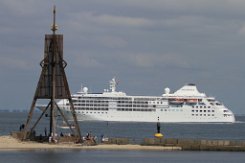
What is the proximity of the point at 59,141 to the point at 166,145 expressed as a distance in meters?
10.7

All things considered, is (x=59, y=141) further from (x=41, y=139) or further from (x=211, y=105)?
(x=211, y=105)

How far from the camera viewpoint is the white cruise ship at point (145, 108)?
196m

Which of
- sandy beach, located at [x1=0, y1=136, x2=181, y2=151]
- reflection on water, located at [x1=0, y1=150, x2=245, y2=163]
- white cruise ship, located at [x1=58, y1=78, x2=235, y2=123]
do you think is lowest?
reflection on water, located at [x1=0, y1=150, x2=245, y2=163]

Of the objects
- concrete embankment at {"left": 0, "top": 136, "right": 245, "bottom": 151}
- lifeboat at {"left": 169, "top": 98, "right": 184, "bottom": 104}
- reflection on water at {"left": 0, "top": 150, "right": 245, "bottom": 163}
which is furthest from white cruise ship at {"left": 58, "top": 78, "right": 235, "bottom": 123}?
reflection on water at {"left": 0, "top": 150, "right": 245, "bottom": 163}

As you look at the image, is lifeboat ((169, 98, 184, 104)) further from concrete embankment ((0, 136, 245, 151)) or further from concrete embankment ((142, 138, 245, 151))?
concrete embankment ((142, 138, 245, 151))

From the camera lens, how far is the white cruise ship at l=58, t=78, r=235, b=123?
196m

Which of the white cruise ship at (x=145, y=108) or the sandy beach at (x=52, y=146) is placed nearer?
the sandy beach at (x=52, y=146)

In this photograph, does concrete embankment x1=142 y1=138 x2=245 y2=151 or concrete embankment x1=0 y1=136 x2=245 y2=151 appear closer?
concrete embankment x1=0 y1=136 x2=245 y2=151

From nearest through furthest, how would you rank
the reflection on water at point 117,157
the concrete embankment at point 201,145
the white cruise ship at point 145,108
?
1. the reflection on water at point 117,157
2. the concrete embankment at point 201,145
3. the white cruise ship at point 145,108

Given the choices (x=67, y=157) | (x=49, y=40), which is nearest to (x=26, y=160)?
(x=67, y=157)

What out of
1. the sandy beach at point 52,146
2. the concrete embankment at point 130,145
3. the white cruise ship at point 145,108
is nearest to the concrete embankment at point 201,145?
the concrete embankment at point 130,145

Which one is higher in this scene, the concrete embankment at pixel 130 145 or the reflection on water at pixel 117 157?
the concrete embankment at pixel 130 145

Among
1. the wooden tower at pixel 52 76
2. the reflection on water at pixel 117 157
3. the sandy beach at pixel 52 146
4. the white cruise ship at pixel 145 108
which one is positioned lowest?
the reflection on water at pixel 117 157

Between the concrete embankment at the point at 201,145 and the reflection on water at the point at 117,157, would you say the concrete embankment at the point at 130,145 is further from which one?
the reflection on water at the point at 117,157
